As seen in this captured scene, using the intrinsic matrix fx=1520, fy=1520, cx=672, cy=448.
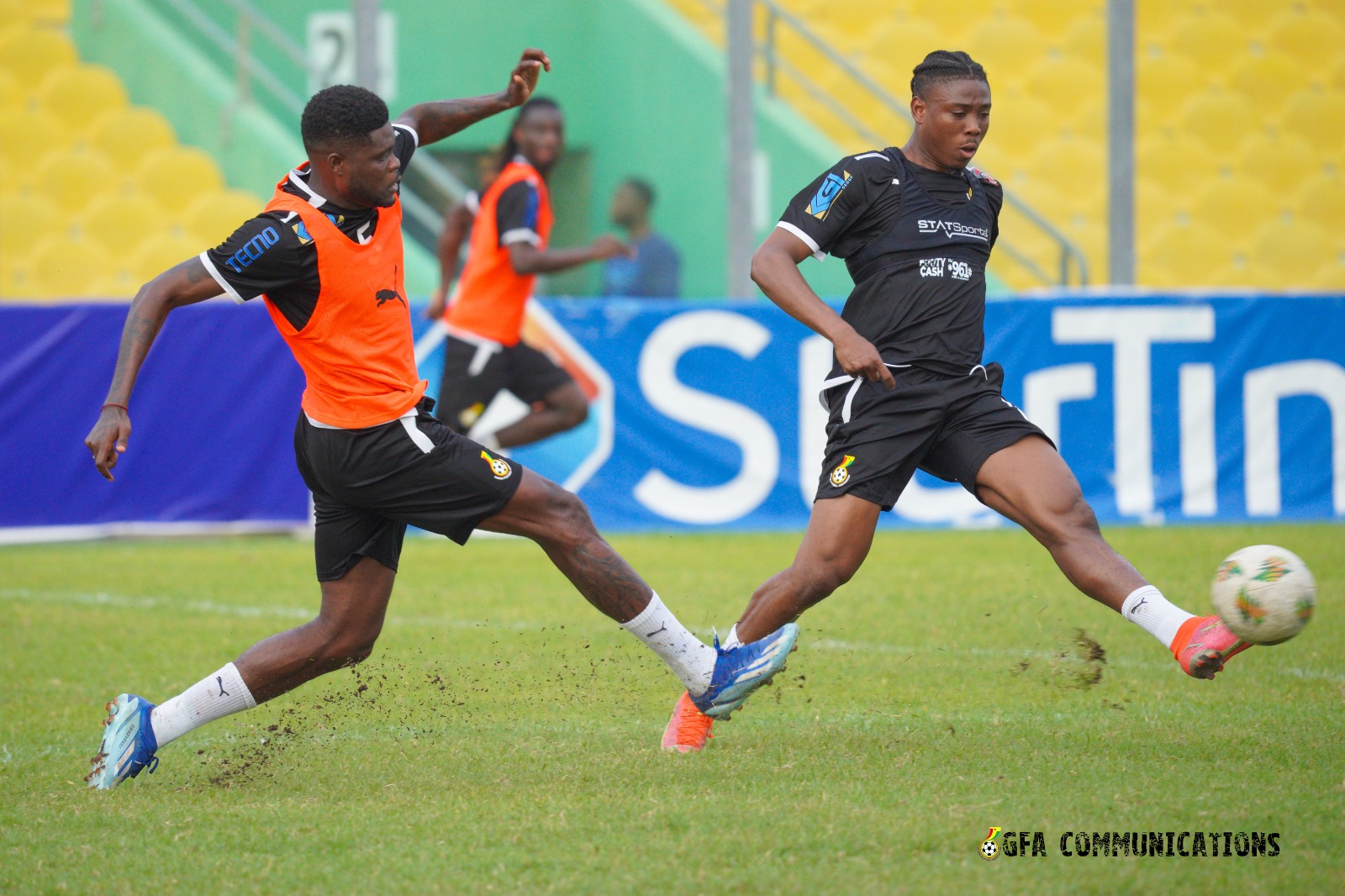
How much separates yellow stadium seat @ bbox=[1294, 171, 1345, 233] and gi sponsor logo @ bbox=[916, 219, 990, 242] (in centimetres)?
1292

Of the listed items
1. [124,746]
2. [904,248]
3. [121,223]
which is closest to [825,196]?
[904,248]

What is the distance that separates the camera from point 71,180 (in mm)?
14508

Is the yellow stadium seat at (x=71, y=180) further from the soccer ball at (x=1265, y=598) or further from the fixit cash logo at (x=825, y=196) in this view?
the soccer ball at (x=1265, y=598)

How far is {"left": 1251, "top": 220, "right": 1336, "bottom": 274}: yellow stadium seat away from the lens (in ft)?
53.4

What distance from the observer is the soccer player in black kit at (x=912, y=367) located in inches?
193

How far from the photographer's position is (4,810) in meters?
4.50

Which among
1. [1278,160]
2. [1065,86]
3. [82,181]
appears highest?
[1065,86]

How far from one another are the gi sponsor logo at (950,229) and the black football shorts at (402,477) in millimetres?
1634

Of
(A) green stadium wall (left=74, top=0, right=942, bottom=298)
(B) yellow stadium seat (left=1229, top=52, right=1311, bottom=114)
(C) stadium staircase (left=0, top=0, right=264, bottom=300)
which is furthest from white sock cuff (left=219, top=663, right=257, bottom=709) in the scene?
(B) yellow stadium seat (left=1229, top=52, right=1311, bottom=114)

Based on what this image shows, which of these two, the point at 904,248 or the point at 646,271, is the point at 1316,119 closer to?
the point at 646,271

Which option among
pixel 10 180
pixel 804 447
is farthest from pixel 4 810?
pixel 10 180

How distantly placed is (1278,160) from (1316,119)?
28.6 inches

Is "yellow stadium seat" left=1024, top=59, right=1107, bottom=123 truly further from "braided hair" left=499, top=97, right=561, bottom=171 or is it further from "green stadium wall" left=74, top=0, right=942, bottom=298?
"braided hair" left=499, top=97, right=561, bottom=171

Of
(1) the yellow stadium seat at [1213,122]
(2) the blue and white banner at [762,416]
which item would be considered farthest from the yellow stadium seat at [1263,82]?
(2) the blue and white banner at [762,416]
